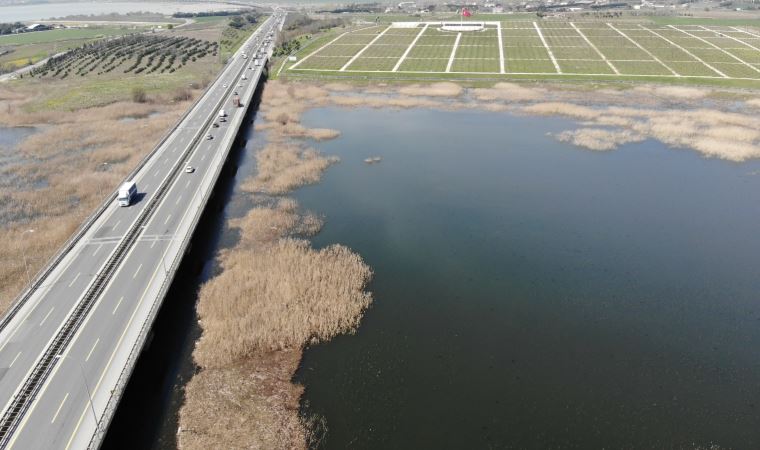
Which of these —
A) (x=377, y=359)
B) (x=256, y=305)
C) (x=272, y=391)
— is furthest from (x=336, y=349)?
(x=256, y=305)

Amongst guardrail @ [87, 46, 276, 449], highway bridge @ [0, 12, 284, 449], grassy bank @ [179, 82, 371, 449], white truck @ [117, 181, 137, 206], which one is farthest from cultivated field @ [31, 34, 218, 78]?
guardrail @ [87, 46, 276, 449]

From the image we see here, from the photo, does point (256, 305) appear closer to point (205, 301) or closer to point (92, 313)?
point (205, 301)

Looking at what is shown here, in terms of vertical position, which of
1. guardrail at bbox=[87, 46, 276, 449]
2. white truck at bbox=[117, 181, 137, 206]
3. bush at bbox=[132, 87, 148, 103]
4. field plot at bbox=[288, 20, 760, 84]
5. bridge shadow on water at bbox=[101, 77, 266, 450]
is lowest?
bridge shadow on water at bbox=[101, 77, 266, 450]

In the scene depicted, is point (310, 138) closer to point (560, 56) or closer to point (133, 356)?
point (133, 356)

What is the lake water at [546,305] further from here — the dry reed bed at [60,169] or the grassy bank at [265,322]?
the dry reed bed at [60,169]

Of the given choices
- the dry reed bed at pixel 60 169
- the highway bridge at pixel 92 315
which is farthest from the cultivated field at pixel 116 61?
the highway bridge at pixel 92 315

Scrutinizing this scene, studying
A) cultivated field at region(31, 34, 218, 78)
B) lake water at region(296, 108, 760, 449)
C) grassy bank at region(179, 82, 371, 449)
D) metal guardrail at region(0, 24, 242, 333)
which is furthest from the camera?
cultivated field at region(31, 34, 218, 78)

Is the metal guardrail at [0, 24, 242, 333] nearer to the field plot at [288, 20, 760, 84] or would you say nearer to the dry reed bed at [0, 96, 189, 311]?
the dry reed bed at [0, 96, 189, 311]

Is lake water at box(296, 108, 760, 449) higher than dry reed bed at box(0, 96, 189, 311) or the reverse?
the reverse
